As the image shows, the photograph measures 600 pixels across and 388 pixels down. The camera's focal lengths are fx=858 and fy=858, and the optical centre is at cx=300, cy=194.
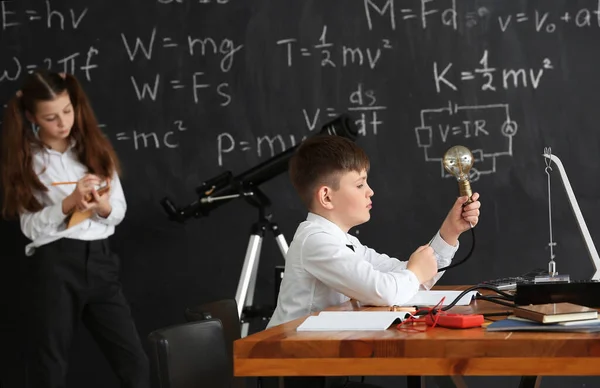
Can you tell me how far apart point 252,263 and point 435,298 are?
63.8 inches

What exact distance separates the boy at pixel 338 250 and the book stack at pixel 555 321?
1.56 ft

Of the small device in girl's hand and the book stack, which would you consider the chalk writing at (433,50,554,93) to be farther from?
the book stack

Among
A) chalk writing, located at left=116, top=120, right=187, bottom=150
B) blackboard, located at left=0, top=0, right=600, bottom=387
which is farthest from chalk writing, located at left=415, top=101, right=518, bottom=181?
chalk writing, located at left=116, top=120, right=187, bottom=150

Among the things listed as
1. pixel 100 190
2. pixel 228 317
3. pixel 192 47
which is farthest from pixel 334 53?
pixel 228 317

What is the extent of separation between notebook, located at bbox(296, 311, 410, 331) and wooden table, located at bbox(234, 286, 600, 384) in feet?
0.22

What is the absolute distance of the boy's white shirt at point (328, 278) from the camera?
1940 mm

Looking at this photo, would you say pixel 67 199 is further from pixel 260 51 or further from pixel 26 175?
pixel 260 51

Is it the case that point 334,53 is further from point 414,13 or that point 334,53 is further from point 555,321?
point 555,321

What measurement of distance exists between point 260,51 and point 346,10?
0.44 metres

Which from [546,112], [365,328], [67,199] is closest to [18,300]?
[67,199]

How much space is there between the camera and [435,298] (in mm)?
2064

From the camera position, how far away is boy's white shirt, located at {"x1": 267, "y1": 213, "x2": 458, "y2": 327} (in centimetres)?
194

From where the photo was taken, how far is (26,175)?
3.48 m

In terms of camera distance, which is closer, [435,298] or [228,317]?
[435,298]
